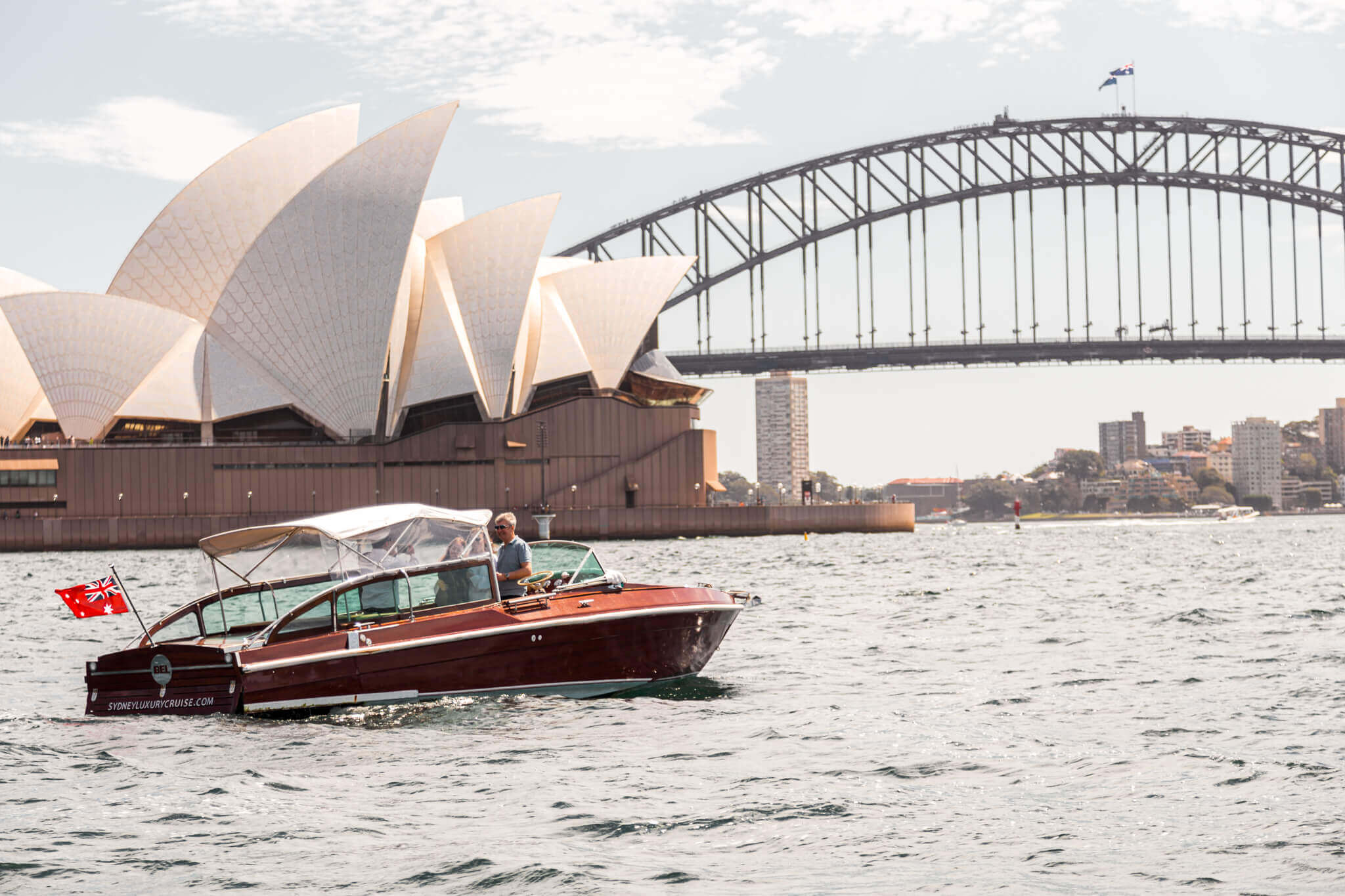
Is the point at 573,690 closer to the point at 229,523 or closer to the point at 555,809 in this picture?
the point at 555,809

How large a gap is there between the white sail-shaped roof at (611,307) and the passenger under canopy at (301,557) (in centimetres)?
5769

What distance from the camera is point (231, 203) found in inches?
2474

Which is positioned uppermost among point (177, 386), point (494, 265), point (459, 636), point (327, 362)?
point (494, 265)

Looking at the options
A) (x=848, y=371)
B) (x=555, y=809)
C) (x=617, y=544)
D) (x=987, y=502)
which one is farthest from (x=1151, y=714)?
(x=987, y=502)

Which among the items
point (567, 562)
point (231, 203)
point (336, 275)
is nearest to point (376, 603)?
point (567, 562)

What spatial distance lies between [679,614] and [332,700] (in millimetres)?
3611

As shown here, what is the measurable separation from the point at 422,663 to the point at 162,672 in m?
2.38

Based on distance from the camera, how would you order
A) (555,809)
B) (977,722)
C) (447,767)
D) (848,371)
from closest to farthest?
(555,809)
(447,767)
(977,722)
(848,371)

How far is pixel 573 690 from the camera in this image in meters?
13.8

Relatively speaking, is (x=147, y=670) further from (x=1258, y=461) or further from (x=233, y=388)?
(x=1258, y=461)

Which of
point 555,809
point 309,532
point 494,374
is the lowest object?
point 555,809

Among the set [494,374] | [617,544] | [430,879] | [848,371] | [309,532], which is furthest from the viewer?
[848,371]

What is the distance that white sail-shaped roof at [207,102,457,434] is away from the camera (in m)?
60.3

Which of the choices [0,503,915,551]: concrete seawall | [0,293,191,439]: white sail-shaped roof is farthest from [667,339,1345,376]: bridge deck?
[0,293,191,439]: white sail-shaped roof
